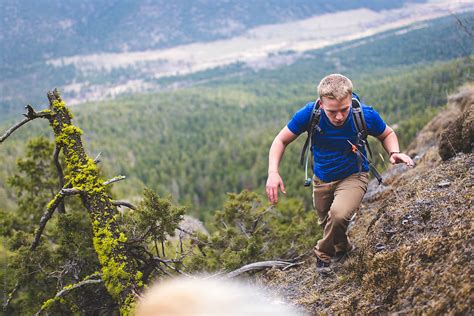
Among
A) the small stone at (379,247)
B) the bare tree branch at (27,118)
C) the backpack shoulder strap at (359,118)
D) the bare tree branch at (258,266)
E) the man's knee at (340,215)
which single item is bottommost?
the bare tree branch at (258,266)

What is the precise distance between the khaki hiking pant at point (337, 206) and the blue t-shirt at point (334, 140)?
0.36 ft

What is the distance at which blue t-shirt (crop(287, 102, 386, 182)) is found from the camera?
16.0ft

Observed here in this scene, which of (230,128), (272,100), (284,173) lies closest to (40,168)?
(284,173)

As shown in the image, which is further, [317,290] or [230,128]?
[230,128]

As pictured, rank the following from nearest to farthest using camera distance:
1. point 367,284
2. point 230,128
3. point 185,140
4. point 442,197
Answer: point 367,284 → point 442,197 → point 185,140 → point 230,128

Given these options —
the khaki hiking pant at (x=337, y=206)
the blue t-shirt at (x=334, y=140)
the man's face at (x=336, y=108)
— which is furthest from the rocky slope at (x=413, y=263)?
the man's face at (x=336, y=108)

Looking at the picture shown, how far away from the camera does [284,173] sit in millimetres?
70438

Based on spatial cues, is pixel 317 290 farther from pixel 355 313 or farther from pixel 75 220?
pixel 75 220

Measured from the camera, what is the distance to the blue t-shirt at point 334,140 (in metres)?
4.88

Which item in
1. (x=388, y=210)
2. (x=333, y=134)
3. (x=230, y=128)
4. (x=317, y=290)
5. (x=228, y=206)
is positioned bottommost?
(x=230, y=128)

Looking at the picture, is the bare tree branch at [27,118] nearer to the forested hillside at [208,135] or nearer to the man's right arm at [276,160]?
the man's right arm at [276,160]

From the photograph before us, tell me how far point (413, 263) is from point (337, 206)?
1.39 meters

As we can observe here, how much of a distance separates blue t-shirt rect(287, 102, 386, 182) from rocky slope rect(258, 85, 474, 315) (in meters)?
0.76

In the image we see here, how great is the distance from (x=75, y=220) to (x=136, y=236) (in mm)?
1317
